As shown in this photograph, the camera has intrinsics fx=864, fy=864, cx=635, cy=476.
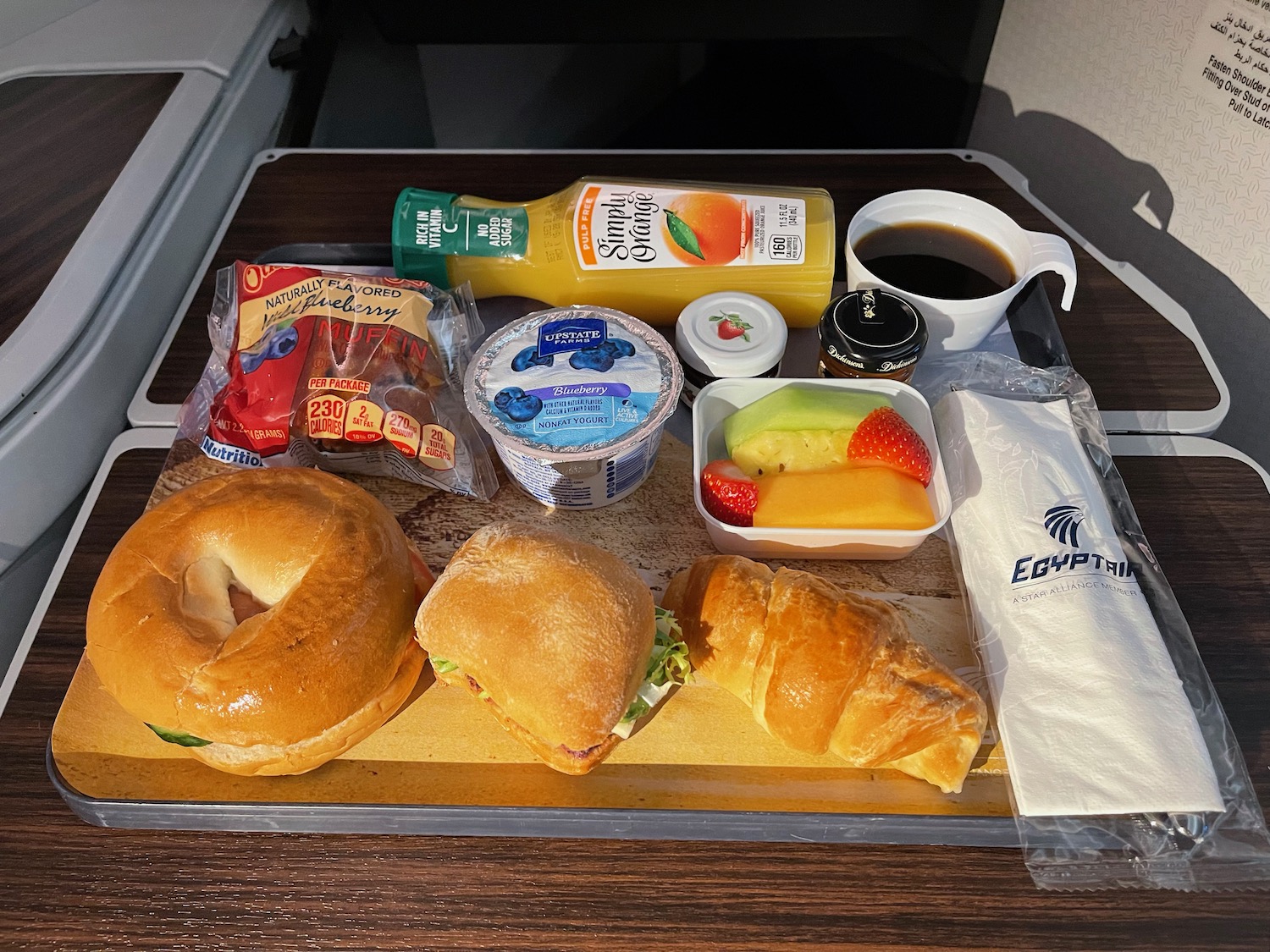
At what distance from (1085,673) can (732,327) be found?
2.15 feet

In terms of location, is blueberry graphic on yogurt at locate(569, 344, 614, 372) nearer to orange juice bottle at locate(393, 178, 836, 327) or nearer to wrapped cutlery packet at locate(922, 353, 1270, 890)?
orange juice bottle at locate(393, 178, 836, 327)

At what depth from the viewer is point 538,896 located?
96cm

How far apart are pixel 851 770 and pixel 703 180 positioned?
3.70ft

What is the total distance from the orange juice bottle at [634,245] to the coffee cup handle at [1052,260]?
31 centimetres

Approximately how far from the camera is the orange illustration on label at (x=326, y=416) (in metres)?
1.22

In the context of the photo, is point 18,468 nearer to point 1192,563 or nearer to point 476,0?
point 476,0

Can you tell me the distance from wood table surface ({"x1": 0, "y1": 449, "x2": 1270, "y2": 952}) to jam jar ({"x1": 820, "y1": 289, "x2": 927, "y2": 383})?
621 mm

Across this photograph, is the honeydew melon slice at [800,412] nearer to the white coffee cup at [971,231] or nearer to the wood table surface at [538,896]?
the white coffee cup at [971,231]

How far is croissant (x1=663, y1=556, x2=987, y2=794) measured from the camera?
98cm

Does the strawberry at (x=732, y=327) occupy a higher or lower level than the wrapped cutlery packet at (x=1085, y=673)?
higher

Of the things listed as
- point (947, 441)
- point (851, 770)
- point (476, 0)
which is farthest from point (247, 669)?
point (476, 0)

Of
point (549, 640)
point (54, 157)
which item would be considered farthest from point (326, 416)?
point (54, 157)

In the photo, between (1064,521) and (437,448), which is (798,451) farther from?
(437,448)

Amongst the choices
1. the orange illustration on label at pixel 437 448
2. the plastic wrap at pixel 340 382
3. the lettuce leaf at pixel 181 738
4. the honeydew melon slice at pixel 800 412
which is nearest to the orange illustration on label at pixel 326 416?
the plastic wrap at pixel 340 382
